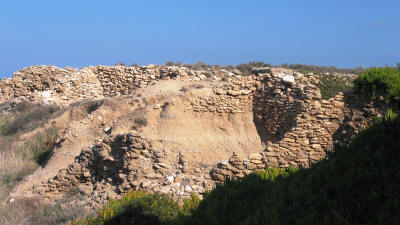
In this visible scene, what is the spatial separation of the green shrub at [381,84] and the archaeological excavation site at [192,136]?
0.27m

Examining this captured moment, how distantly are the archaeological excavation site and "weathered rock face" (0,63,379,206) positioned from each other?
0.09 feet

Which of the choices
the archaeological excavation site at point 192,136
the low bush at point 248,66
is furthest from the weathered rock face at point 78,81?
the low bush at point 248,66

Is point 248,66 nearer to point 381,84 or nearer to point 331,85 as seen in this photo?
point 331,85

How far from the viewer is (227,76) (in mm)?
17812

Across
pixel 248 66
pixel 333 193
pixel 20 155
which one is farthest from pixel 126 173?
pixel 248 66

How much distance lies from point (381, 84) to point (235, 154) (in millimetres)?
4492

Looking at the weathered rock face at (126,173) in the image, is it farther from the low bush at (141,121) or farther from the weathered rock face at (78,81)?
the weathered rock face at (78,81)

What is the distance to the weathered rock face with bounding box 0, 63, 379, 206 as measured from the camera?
9.80 meters

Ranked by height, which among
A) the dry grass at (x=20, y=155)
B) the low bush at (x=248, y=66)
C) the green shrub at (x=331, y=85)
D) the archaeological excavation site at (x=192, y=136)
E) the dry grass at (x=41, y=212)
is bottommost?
the dry grass at (x=41, y=212)

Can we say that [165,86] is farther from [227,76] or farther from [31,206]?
[31,206]

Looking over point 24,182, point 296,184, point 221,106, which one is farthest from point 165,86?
point 296,184

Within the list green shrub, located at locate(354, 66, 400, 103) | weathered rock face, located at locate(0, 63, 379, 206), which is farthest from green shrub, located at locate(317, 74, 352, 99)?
green shrub, located at locate(354, 66, 400, 103)

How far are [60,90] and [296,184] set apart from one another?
1886 centimetres

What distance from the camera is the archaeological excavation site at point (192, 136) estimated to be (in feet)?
32.6
